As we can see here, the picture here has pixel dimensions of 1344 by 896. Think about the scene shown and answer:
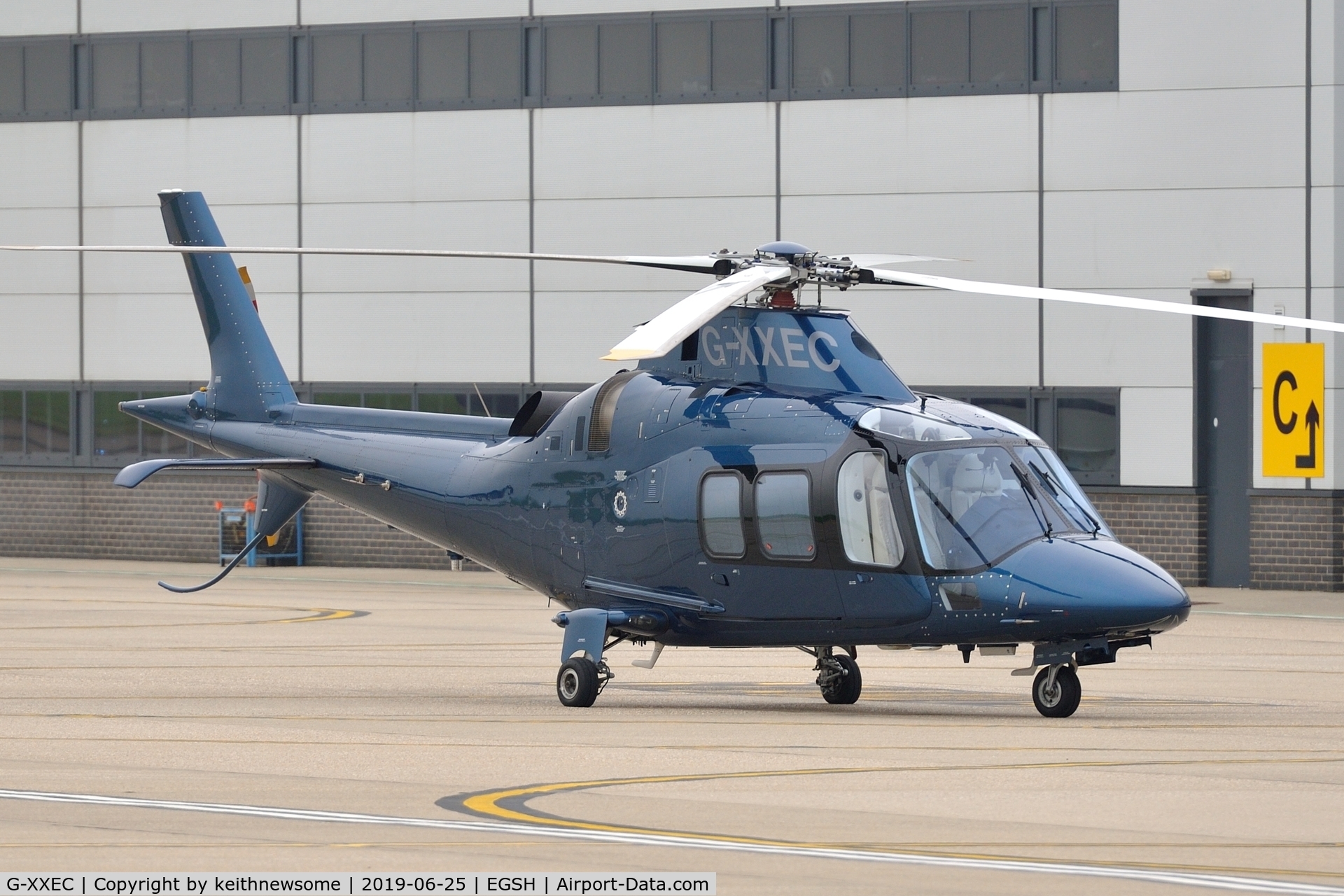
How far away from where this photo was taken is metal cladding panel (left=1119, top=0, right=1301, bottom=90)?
3086cm

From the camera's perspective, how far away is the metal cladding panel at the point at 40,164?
125ft

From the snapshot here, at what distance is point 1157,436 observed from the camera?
105 ft

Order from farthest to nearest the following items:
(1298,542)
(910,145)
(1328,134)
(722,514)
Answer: (910,145), (1298,542), (1328,134), (722,514)

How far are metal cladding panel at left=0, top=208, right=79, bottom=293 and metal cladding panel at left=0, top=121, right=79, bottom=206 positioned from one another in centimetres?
17

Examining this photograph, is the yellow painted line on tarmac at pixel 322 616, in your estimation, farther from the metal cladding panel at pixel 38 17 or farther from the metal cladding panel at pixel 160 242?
the metal cladding panel at pixel 38 17

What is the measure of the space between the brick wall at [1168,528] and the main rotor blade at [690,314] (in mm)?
16820

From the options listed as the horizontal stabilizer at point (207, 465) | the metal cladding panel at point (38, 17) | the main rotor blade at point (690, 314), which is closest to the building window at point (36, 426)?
the metal cladding panel at point (38, 17)

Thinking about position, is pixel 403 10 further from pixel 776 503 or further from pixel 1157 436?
pixel 776 503

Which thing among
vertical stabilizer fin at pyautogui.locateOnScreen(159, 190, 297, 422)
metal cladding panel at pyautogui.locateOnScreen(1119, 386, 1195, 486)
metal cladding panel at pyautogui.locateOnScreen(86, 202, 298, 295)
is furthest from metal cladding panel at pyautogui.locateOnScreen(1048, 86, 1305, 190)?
vertical stabilizer fin at pyautogui.locateOnScreen(159, 190, 297, 422)

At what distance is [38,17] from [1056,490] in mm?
28237

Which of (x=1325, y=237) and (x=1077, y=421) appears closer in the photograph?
(x=1325, y=237)

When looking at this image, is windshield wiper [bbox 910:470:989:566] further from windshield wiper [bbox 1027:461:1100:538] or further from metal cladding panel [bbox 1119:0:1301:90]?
metal cladding panel [bbox 1119:0:1301:90]

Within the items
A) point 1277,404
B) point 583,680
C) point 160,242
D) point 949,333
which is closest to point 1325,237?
point 1277,404

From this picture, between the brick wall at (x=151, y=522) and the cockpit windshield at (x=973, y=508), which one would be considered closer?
Answer: the cockpit windshield at (x=973, y=508)
